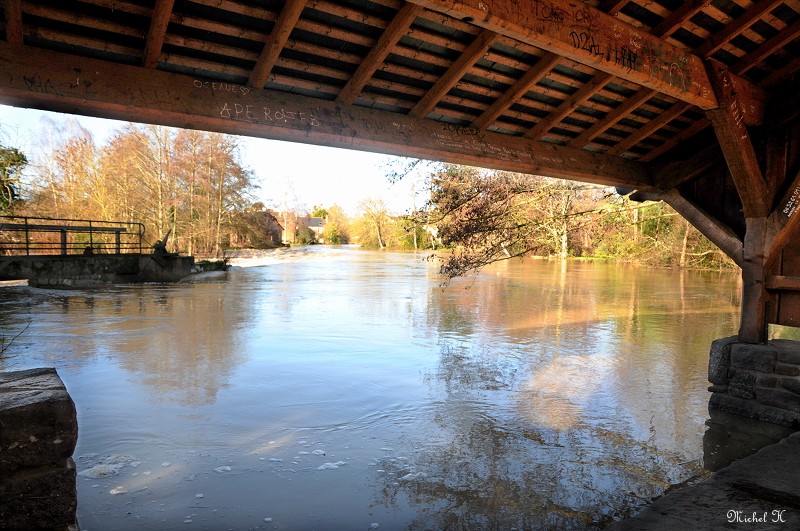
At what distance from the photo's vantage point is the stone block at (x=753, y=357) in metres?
5.29

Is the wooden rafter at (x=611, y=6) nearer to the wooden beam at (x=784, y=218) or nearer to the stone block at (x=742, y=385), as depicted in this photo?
the wooden beam at (x=784, y=218)

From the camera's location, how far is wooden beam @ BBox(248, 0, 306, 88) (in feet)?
11.9

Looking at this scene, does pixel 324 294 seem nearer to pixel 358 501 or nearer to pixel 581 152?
pixel 581 152

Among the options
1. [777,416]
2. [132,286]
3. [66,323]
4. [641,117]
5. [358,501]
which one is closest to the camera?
[358,501]

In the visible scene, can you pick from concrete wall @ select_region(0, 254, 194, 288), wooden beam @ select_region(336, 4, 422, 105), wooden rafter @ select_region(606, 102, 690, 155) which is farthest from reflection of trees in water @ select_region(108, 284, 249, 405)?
wooden rafter @ select_region(606, 102, 690, 155)

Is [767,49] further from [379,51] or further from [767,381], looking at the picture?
[379,51]

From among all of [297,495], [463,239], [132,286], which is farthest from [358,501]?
[132,286]

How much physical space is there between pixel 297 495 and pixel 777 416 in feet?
15.9

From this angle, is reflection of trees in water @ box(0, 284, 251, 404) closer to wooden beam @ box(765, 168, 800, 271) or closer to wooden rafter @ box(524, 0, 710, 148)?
wooden rafter @ box(524, 0, 710, 148)

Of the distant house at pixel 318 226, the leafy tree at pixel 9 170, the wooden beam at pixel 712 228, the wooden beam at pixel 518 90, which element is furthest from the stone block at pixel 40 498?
the distant house at pixel 318 226

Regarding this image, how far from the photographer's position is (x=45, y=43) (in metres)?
3.58

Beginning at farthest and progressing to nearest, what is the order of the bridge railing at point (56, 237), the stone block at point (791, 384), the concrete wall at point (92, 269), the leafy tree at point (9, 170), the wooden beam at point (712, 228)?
1. the bridge railing at point (56, 237)
2. the concrete wall at point (92, 269)
3. the leafy tree at point (9, 170)
4. the wooden beam at point (712, 228)
5. the stone block at point (791, 384)

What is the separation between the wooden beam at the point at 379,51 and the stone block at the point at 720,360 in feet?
15.3

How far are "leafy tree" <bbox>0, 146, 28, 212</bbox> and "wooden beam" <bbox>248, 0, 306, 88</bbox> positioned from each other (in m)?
15.9
